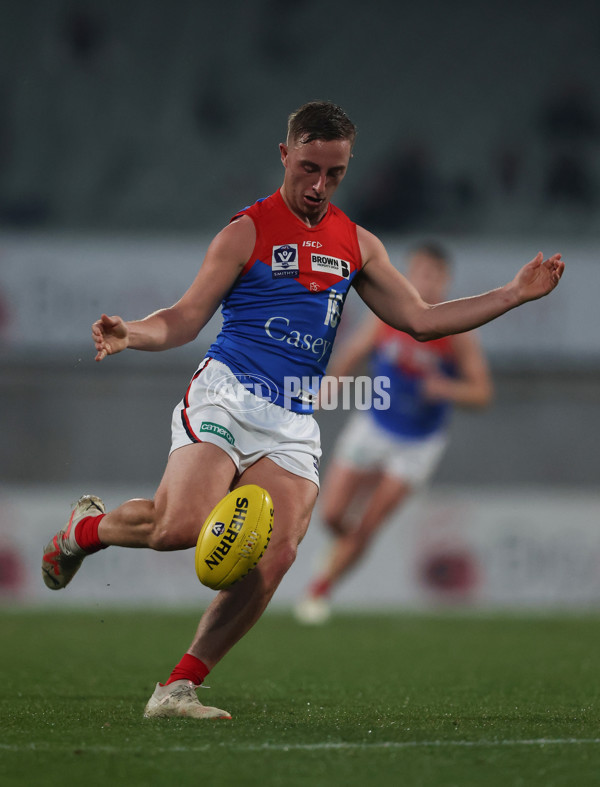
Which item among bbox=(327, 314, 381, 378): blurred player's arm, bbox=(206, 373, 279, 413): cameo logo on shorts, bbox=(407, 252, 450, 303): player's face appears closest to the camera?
bbox=(206, 373, 279, 413): cameo logo on shorts

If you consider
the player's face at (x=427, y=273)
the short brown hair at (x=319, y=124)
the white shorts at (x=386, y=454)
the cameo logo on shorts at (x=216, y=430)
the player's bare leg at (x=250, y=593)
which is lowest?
the player's bare leg at (x=250, y=593)

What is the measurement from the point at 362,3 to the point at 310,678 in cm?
1180

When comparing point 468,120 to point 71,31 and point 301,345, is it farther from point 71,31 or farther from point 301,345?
point 301,345

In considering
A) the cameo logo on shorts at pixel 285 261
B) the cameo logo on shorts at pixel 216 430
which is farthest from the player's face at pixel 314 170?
the cameo logo on shorts at pixel 216 430

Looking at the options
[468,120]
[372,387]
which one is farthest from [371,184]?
[372,387]

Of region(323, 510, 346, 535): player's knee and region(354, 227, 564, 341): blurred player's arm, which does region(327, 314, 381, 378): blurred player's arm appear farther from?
region(354, 227, 564, 341): blurred player's arm

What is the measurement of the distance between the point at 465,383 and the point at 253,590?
4760mm

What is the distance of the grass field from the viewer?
9.76ft

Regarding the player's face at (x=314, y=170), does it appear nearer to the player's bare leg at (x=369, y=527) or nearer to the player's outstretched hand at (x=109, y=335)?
the player's outstretched hand at (x=109, y=335)

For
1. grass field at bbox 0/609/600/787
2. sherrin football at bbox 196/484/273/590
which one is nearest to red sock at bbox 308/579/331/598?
grass field at bbox 0/609/600/787

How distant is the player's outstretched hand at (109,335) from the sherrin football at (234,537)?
602 mm

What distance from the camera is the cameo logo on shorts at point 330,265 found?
4.27m

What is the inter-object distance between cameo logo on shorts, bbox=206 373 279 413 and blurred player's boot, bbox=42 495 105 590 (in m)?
0.67

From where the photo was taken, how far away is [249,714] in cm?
408
